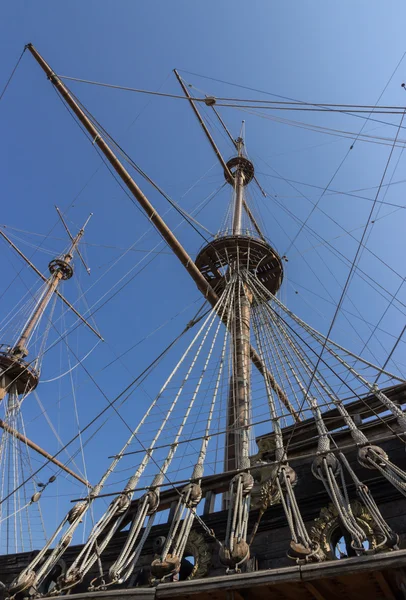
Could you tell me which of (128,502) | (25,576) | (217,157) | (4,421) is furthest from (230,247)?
(4,421)

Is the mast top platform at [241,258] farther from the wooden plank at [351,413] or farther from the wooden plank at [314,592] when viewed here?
the wooden plank at [314,592]

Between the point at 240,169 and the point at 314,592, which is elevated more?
the point at 240,169

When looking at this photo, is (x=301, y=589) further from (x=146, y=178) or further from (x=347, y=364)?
(x=146, y=178)

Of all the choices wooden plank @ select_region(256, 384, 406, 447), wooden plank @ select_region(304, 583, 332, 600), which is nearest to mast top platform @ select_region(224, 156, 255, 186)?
wooden plank @ select_region(256, 384, 406, 447)

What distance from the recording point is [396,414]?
604cm

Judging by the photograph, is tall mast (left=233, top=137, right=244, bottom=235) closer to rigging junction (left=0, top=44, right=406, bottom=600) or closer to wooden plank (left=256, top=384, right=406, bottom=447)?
rigging junction (left=0, top=44, right=406, bottom=600)

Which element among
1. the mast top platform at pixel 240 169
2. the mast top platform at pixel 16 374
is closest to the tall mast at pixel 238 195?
the mast top platform at pixel 240 169

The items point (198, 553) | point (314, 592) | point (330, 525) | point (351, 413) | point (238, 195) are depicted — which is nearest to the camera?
point (314, 592)

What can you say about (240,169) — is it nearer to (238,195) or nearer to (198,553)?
(238,195)

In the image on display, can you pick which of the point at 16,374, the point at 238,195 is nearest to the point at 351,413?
the point at 238,195

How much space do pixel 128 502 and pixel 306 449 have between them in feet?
8.97

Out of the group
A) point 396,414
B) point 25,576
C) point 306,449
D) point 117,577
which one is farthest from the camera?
point 306,449

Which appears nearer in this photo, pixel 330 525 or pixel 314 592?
pixel 314 592

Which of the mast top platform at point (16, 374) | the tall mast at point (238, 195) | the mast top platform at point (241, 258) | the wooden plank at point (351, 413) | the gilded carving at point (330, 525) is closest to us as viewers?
the gilded carving at point (330, 525)
